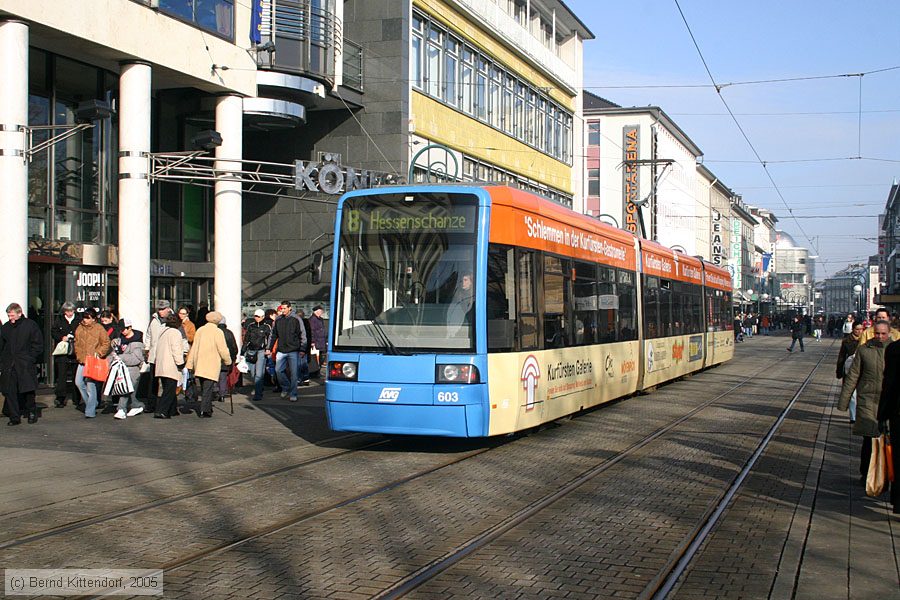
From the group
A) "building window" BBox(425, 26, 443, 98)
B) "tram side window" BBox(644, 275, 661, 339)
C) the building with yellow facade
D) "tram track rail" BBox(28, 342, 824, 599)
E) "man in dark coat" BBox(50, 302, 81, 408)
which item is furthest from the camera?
"building window" BBox(425, 26, 443, 98)

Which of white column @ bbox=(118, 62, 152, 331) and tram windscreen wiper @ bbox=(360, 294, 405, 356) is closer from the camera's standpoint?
tram windscreen wiper @ bbox=(360, 294, 405, 356)

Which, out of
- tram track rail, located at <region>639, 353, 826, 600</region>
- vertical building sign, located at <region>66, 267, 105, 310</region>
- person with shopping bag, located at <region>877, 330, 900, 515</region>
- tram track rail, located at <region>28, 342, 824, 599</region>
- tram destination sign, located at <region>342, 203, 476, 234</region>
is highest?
tram destination sign, located at <region>342, 203, 476, 234</region>

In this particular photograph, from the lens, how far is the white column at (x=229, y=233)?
2427 centimetres

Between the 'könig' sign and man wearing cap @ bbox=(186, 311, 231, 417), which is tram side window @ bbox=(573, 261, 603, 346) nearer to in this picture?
man wearing cap @ bbox=(186, 311, 231, 417)

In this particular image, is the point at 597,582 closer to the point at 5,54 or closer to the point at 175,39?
the point at 5,54

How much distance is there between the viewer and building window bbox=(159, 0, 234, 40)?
21.5 metres

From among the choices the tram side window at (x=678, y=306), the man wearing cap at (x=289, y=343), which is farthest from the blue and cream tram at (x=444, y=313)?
the tram side window at (x=678, y=306)

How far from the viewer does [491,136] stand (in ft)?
120

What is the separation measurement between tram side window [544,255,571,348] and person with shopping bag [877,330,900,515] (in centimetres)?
542

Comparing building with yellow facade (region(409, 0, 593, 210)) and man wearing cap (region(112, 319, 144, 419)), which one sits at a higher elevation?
building with yellow facade (region(409, 0, 593, 210))

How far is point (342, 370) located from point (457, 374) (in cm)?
146

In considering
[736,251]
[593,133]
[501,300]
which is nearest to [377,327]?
[501,300]

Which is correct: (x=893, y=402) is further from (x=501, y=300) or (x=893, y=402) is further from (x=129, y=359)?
(x=129, y=359)

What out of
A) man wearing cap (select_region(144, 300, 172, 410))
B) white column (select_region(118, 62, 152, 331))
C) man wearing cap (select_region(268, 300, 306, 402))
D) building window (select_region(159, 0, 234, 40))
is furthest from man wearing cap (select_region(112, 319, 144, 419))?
building window (select_region(159, 0, 234, 40))
